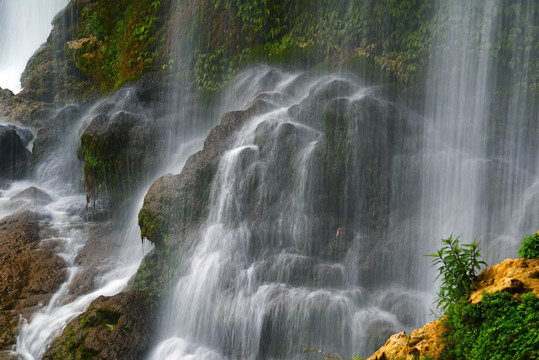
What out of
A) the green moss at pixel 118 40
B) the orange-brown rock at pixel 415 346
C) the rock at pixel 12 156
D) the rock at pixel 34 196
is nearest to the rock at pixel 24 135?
the rock at pixel 12 156

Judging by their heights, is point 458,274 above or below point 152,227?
below

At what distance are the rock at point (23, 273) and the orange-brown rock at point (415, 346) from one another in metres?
8.37

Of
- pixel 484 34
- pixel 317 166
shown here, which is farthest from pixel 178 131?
pixel 484 34

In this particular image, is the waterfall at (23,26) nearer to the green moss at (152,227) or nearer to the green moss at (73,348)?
the green moss at (152,227)

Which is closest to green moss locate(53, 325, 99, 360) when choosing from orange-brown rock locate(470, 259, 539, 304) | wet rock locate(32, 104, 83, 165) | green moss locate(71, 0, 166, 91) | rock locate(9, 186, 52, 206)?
orange-brown rock locate(470, 259, 539, 304)

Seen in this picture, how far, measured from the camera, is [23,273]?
448 inches

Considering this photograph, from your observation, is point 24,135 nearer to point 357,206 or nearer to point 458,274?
point 357,206

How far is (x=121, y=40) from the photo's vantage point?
18891mm

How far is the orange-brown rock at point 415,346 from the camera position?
3.91m

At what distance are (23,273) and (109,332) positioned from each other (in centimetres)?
447

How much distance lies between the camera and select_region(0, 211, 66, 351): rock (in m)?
10.1

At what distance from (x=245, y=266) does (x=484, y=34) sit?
25.8ft

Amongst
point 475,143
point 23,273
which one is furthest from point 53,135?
point 475,143

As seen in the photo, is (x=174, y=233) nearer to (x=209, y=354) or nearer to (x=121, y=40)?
(x=209, y=354)
